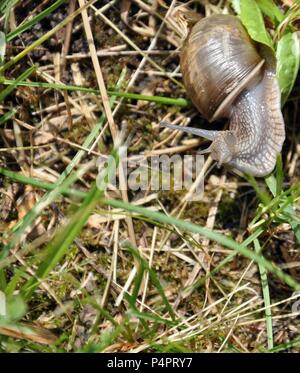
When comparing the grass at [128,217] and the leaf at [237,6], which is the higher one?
the leaf at [237,6]

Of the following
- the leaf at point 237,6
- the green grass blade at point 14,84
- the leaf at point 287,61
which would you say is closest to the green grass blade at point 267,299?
the leaf at point 287,61

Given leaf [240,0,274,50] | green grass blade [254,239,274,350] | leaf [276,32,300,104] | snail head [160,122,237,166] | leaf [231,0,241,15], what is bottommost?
green grass blade [254,239,274,350]

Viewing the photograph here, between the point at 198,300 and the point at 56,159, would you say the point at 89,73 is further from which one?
the point at 198,300

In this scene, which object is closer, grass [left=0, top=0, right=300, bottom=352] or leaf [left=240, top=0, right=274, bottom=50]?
grass [left=0, top=0, right=300, bottom=352]

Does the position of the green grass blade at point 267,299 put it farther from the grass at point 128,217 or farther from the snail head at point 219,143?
the snail head at point 219,143

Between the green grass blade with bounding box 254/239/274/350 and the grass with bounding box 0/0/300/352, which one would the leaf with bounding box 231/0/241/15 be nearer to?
the grass with bounding box 0/0/300/352

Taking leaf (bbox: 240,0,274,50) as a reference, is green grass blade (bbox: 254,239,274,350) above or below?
below

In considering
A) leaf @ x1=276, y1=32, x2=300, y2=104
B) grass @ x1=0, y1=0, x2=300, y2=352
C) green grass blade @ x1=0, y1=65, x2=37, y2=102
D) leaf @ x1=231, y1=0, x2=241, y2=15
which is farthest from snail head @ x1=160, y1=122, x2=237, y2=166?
green grass blade @ x1=0, y1=65, x2=37, y2=102

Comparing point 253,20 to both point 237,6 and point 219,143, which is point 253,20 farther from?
point 219,143
